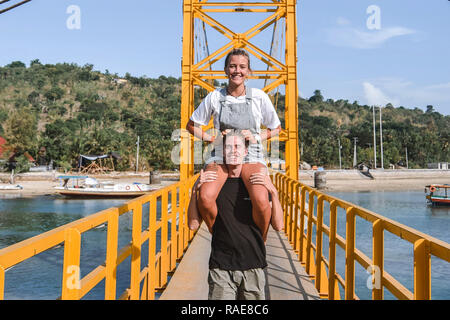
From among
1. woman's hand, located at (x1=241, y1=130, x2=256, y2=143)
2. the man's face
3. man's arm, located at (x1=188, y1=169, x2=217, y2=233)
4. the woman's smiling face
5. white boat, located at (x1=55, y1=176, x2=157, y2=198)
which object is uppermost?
the woman's smiling face

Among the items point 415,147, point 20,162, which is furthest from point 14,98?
point 415,147

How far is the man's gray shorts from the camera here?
221 centimetres

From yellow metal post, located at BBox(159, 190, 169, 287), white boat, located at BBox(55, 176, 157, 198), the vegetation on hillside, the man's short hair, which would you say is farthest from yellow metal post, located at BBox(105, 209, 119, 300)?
the vegetation on hillside

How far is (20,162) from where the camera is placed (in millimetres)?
45844

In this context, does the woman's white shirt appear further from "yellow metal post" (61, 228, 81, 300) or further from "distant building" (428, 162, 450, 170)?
"distant building" (428, 162, 450, 170)

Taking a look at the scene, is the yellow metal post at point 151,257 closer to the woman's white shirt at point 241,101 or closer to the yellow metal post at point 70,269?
the woman's white shirt at point 241,101

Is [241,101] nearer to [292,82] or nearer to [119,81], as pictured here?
[292,82]

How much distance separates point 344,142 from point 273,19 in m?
62.4

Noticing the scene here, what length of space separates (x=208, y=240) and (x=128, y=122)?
7499 cm

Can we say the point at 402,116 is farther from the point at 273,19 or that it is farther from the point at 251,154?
the point at 251,154

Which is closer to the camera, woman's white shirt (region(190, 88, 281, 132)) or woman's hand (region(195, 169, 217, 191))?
woman's hand (region(195, 169, 217, 191))

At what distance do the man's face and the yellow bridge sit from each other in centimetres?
78

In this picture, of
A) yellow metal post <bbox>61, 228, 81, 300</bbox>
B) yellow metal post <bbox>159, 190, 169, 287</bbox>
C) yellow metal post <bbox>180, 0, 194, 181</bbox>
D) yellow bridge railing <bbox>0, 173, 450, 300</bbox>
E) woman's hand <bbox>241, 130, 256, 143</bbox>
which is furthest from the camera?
yellow metal post <bbox>180, 0, 194, 181</bbox>

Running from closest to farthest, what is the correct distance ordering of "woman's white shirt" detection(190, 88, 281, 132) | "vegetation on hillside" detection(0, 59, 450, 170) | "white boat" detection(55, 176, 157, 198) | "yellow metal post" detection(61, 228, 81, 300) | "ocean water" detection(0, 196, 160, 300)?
"yellow metal post" detection(61, 228, 81, 300), "woman's white shirt" detection(190, 88, 281, 132), "ocean water" detection(0, 196, 160, 300), "white boat" detection(55, 176, 157, 198), "vegetation on hillside" detection(0, 59, 450, 170)
